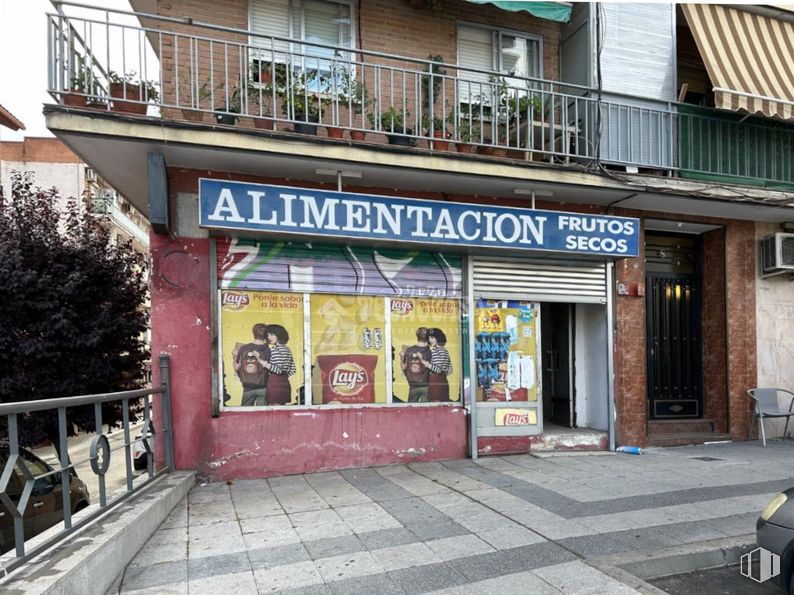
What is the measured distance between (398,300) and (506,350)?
1.90 metres

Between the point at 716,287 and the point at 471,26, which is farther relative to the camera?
the point at 716,287

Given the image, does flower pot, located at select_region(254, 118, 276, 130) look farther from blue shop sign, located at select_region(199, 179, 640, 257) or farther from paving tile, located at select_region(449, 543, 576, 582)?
paving tile, located at select_region(449, 543, 576, 582)

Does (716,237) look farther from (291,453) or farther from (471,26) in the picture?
(291,453)

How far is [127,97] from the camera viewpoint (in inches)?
250

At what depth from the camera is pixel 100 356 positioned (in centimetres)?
898

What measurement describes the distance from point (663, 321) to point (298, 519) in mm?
7562

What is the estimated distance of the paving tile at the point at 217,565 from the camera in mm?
4012

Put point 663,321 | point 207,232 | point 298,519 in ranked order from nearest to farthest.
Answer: point 298,519 < point 207,232 < point 663,321

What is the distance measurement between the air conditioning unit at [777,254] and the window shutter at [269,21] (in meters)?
8.89

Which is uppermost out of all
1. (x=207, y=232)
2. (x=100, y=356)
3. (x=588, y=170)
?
(x=588, y=170)

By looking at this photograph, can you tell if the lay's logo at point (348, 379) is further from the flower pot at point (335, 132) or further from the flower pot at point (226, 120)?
the flower pot at point (226, 120)

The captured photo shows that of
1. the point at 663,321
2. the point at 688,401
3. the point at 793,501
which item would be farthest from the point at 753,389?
the point at 793,501

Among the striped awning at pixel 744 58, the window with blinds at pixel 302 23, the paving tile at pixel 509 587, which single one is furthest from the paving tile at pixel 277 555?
the striped awning at pixel 744 58

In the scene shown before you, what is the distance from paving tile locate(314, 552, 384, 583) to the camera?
397cm
